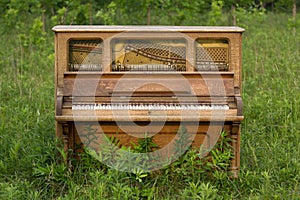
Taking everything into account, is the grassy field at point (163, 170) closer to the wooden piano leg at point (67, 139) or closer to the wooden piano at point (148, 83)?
the wooden piano leg at point (67, 139)

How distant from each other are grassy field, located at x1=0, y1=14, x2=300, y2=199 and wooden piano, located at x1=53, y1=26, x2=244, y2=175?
278 mm

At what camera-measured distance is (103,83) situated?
5.04 metres

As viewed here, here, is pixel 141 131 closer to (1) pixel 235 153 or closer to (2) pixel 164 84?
(2) pixel 164 84

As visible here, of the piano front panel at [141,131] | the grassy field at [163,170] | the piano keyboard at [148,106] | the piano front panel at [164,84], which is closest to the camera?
the grassy field at [163,170]

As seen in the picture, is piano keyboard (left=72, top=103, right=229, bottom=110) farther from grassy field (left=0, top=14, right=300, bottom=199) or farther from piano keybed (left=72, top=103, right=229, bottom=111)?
grassy field (left=0, top=14, right=300, bottom=199)

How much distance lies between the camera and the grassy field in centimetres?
477

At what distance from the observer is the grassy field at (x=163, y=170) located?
477 cm

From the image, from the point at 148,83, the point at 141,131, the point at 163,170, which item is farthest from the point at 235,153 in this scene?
the point at 148,83

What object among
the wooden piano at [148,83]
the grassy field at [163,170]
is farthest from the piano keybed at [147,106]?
the grassy field at [163,170]

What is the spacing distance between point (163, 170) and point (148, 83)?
0.82 m

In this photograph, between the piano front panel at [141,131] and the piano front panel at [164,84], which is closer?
the piano front panel at [164,84]

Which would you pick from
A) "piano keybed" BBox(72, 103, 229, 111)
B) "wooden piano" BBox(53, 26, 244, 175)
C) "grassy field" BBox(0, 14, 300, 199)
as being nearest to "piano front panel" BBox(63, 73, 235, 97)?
"wooden piano" BBox(53, 26, 244, 175)

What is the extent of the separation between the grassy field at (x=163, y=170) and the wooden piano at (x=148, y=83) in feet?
0.91

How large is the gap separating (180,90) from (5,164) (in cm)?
180
